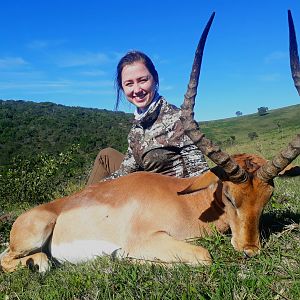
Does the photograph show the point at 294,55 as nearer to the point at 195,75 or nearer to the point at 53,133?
the point at 195,75

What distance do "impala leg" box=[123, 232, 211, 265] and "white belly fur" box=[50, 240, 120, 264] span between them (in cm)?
A: 49

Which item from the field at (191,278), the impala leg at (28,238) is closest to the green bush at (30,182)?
the impala leg at (28,238)

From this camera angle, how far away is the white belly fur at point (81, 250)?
5.98m

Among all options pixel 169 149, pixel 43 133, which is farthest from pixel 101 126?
pixel 169 149

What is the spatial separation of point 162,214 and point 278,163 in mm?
1579

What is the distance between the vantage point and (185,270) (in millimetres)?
4473

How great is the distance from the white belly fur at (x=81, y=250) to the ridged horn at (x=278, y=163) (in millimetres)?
2069

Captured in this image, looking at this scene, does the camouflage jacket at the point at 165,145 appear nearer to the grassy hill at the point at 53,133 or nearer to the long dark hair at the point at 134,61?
the long dark hair at the point at 134,61

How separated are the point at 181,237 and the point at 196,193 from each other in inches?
25.7

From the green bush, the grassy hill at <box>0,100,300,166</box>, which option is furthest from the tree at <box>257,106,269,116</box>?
the green bush

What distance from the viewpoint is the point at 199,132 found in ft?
16.9

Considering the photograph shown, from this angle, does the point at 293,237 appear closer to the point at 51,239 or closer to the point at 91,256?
the point at 91,256

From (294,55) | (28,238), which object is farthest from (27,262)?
(294,55)

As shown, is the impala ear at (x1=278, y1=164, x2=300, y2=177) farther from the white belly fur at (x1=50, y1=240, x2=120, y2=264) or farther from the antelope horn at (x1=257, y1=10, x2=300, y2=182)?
the white belly fur at (x1=50, y1=240, x2=120, y2=264)
